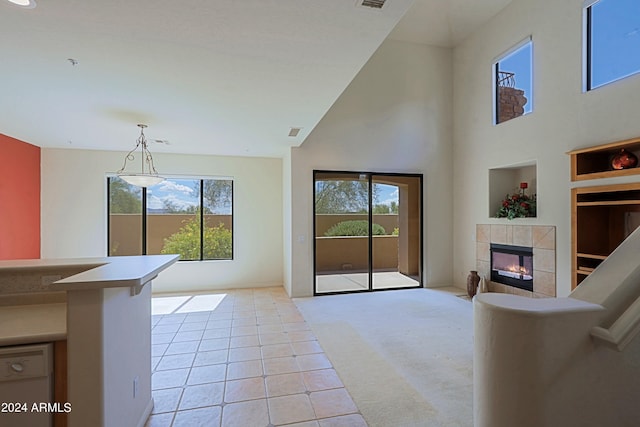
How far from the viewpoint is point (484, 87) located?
5801 mm

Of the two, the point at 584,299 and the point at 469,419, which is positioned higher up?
the point at 584,299

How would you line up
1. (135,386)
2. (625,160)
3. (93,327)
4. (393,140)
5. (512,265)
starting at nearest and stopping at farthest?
(93,327) < (135,386) < (625,160) < (512,265) < (393,140)

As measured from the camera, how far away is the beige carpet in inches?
93.0

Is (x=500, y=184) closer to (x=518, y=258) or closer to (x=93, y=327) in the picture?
(x=518, y=258)

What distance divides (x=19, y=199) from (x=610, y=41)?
9052 mm

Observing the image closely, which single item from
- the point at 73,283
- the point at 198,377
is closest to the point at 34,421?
the point at 73,283

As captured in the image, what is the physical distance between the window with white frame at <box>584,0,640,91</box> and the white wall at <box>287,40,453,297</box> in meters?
A: 2.65

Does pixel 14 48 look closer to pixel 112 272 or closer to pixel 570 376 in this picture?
pixel 112 272

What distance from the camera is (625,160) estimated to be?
3561 mm

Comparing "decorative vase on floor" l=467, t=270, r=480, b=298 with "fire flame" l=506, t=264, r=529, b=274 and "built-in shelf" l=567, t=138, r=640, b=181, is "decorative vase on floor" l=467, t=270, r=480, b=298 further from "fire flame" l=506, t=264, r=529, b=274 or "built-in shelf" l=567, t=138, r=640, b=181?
"built-in shelf" l=567, t=138, r=640, b=181

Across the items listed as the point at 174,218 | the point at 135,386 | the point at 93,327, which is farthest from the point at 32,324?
the point at 174,218

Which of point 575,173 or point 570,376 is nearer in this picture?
point 570,376

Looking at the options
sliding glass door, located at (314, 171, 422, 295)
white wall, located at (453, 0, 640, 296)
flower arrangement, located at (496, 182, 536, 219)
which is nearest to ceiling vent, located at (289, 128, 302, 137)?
sliding glass door, located at (314, 171, 422, 295)

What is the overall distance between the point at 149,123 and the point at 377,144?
13.1 feet
